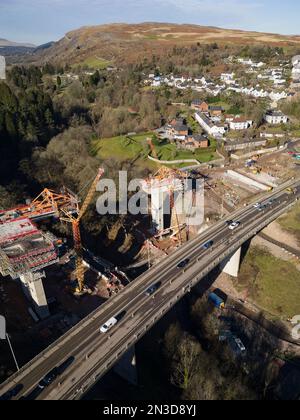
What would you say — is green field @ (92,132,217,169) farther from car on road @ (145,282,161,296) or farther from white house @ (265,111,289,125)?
car on road @ (145,282,161,296)

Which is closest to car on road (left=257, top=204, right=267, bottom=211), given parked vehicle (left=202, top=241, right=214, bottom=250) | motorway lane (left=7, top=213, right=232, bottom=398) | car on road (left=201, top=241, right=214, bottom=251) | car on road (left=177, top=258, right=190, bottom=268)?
car on road (left=201, top=241, right=214, bottom=251)

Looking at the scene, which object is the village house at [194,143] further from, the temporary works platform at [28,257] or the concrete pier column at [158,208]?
the temporary works platform at [28,257]

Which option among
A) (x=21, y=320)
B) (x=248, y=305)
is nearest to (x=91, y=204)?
(x=21, y=320)

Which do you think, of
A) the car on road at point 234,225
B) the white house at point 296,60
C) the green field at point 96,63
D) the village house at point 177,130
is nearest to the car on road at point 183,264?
the car on road at point 234,225

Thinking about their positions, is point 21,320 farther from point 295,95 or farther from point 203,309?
point 295,95

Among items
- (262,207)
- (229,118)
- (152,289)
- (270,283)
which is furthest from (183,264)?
(229,118)
